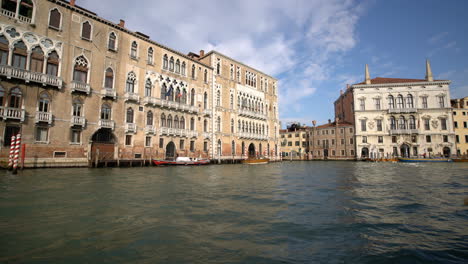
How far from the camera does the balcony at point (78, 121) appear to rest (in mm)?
17125

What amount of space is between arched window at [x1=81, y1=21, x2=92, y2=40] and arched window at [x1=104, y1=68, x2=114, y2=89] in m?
2.77

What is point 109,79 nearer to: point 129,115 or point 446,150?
point 129,115

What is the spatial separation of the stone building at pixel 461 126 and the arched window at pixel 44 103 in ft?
166

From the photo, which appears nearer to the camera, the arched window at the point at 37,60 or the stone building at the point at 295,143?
the arched window at the point at 37,60

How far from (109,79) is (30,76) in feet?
17.6

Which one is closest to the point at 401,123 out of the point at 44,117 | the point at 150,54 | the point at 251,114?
the point at 251,114

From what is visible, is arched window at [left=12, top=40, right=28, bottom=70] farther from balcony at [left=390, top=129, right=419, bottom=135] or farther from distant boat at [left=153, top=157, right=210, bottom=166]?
balcony at [left=390, top=129, right=419, bottom=135]

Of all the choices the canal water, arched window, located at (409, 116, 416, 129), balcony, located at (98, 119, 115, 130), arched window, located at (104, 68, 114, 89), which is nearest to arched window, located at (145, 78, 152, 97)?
arched window, located at (104, 68, 114, 89)

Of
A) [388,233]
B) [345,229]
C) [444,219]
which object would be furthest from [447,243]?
[444,219]

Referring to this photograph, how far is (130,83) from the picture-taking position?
2139cm

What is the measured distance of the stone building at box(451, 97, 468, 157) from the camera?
3581 cm

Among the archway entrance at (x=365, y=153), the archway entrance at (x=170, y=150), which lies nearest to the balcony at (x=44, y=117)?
the archway entrance at (x=170, y=150)

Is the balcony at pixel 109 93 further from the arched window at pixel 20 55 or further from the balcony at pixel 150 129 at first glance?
the arched window at pixel 20 55

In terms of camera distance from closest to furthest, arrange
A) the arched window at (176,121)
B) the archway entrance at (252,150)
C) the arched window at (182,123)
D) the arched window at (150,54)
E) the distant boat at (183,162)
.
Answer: the distant boat at (183,162), the arched window at (150,54), the arched window at (176,121), the arched window at (182,123), the archway entrance at (252,150)
